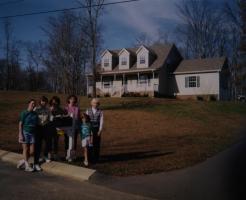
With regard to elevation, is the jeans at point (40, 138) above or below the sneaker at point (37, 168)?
above

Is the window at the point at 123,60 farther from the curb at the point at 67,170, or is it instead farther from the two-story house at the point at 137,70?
the curb at the point at 67,170

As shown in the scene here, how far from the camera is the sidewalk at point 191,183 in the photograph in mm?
7422

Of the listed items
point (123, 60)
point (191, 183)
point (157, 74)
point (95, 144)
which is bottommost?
point (191, 183)

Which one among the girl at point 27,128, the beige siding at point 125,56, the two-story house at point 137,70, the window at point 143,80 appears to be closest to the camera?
the girl at point 27,128

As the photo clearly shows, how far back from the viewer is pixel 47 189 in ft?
24.5

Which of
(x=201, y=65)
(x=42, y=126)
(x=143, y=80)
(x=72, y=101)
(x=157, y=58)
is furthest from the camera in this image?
(x=157, y=58)

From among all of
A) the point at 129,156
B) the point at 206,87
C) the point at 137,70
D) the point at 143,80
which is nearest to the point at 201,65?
the point at 206,87

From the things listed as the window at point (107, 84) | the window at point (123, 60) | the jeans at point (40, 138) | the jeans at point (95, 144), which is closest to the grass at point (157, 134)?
the jeans at point (95, 144)

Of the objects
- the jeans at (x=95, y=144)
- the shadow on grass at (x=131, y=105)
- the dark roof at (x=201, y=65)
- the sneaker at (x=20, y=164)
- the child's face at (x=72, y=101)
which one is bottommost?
the sneaker at (x=20, y=164)

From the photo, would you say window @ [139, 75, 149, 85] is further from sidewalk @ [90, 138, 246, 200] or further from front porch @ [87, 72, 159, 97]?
sidewalk @ [90, 138, 246, 200]

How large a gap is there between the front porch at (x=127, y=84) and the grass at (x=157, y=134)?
11.4 metres

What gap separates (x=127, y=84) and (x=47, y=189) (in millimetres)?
37133

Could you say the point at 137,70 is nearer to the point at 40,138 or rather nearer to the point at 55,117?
the point at 55,117

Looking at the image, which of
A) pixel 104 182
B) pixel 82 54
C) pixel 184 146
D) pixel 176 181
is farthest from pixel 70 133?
pixel 82 54
